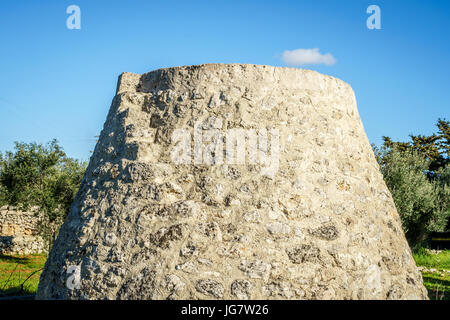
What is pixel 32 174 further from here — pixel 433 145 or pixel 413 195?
pixel 433 145

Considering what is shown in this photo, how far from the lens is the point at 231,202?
4414 mm

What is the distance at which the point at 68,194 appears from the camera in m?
18.7

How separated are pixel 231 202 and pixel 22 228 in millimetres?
20287

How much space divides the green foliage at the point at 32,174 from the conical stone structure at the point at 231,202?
47.8 ft

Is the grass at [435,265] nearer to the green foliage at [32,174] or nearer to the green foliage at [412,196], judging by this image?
the green foliage at [412,196]

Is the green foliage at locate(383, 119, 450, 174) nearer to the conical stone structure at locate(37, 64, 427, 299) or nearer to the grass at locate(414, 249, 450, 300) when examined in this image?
the grass at locate(414, 249, 450, 300)

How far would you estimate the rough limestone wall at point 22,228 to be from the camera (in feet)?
64.8

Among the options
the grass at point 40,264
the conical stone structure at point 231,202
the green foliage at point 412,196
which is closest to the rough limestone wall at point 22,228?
the grass at point 40,264

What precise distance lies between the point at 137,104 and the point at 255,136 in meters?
1.71

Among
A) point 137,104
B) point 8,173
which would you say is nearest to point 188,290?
point 137,104

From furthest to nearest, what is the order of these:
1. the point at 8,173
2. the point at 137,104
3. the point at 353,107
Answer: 1. the point at 8,173
2. the point at 353,107
3. the point at 137,104
